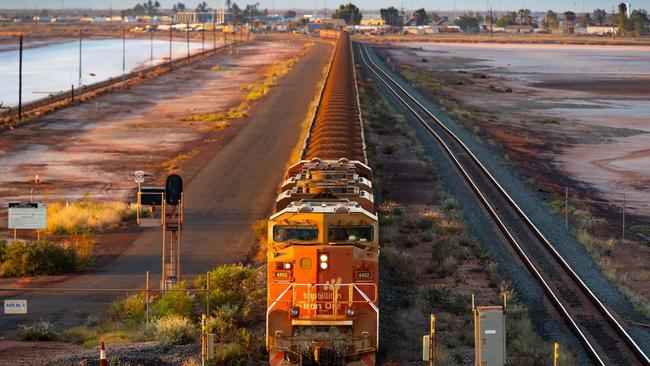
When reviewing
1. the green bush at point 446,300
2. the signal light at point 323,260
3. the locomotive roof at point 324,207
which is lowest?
the green bush at point 446,300

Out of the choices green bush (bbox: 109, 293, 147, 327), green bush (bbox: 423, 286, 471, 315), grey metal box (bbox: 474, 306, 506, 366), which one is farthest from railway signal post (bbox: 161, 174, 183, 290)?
grey metal box (bbox: 474, 306, 506, 366)

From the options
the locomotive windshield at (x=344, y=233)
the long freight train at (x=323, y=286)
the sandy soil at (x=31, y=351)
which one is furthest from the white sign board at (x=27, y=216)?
the locomotive windshield at (x=344, y=233)

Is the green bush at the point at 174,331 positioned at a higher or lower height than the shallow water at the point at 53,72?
lower

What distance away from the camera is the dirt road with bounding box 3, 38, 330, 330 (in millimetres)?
27156

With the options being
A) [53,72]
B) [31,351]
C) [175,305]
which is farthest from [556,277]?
[53,72]

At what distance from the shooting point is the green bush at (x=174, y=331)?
20.8 m

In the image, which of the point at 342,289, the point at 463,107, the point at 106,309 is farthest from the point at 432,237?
the point at 463,107

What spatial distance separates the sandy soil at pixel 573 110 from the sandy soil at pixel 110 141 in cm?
1876

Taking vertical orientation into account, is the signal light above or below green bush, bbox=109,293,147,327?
above

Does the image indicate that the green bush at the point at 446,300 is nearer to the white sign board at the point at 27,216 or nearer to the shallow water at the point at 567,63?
the white sign board at the point at 27,216

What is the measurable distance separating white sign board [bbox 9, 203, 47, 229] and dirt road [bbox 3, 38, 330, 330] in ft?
5.95

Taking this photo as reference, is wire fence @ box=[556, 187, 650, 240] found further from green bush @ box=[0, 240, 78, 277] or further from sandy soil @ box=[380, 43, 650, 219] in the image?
green bush @ box=[0, 240, 78, 277]

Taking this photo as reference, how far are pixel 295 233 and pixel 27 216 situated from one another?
44.3 feet

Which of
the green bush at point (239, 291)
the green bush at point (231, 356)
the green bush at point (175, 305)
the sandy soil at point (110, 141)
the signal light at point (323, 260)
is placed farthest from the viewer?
the sandy soil at point (110, 141)
